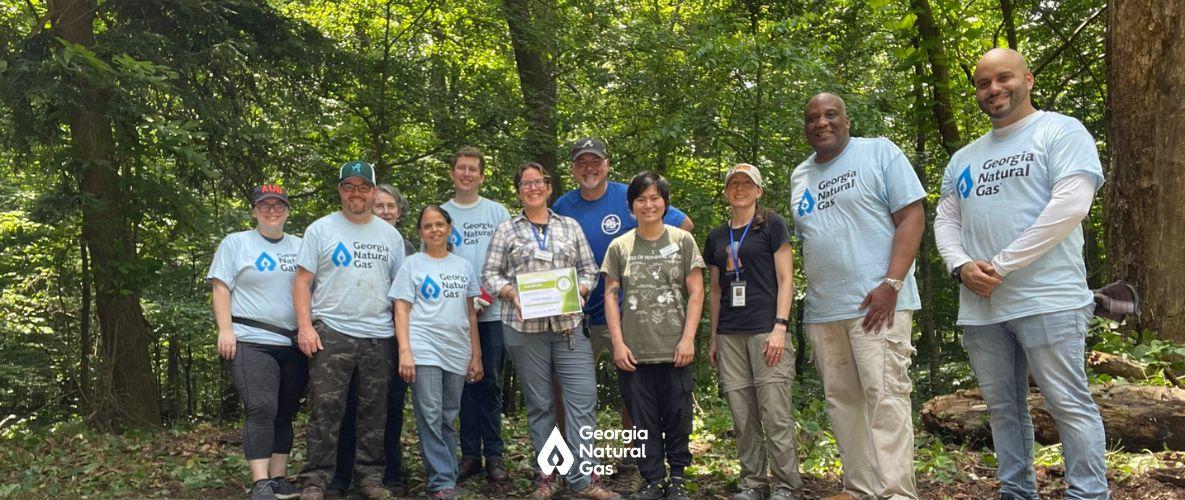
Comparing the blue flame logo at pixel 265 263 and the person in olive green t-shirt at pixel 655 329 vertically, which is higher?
the blue flame logo at pixel 265 263

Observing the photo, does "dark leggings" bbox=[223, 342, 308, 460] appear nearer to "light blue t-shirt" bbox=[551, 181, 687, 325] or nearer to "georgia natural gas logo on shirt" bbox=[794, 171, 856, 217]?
"light blue t-shirt" bbox=[551, 181, 687, 325]

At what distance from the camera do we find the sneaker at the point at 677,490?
5.22 m

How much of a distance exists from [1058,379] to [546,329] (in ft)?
9.13

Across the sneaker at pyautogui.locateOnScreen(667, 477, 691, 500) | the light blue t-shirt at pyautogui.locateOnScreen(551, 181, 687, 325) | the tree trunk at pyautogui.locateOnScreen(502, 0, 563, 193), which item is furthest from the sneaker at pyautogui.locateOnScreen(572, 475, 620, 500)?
the tree trunk at pyautogui.locateOnScreen(502, 0, 563, 193)

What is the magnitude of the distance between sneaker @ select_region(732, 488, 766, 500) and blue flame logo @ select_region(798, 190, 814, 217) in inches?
64.0

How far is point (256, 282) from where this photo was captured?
561 centimetres

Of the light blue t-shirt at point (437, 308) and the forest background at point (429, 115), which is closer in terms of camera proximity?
the light blue t-shirt at point (437, 308)

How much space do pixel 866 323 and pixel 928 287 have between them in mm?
11601

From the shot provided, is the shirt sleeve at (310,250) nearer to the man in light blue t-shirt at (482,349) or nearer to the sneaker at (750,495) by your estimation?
the man in light blue t-shirt at (482,349)

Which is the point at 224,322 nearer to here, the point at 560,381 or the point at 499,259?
the point at 499,259

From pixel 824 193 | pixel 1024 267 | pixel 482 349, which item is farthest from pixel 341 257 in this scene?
pixel 1024 267

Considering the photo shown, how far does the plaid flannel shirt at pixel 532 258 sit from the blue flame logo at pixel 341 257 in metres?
0.84

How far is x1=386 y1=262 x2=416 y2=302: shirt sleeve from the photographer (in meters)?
5.59

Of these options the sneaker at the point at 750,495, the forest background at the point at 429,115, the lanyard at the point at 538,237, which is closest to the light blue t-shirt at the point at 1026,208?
the sneaker at the point at 750,495
